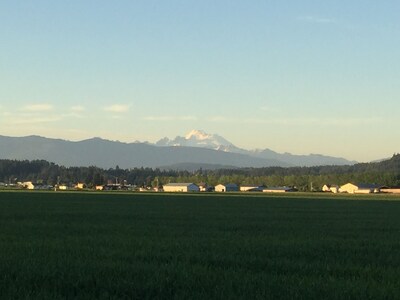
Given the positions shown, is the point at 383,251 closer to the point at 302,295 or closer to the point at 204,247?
the point at 204,247

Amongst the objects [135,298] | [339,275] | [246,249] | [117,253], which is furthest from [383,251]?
[135,298]

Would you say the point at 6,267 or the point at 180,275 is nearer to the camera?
the point at 180,275

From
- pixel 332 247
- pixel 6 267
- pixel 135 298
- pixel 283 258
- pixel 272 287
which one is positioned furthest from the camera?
pixel 332 247

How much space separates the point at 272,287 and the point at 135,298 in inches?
91.3

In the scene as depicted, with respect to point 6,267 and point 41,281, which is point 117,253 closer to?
point 6,267

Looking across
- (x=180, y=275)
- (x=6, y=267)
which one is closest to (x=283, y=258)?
(x=180, y=275)

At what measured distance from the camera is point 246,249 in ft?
57.0

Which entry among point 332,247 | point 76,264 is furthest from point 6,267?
point 332,247

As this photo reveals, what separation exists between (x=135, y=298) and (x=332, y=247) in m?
10.1

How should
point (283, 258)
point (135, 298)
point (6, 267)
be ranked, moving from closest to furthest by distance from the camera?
point (135, 298), point (6, 267), point (283, 258)

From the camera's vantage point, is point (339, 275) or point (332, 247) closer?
point (339, 275)

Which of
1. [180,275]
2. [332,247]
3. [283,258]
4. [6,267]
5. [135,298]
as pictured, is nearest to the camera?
[135,298]

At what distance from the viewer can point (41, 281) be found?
36.4ft

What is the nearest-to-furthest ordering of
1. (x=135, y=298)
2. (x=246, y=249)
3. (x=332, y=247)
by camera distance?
(x=135, y=298) → (x=246, y=249) → (x=332, y=247)
